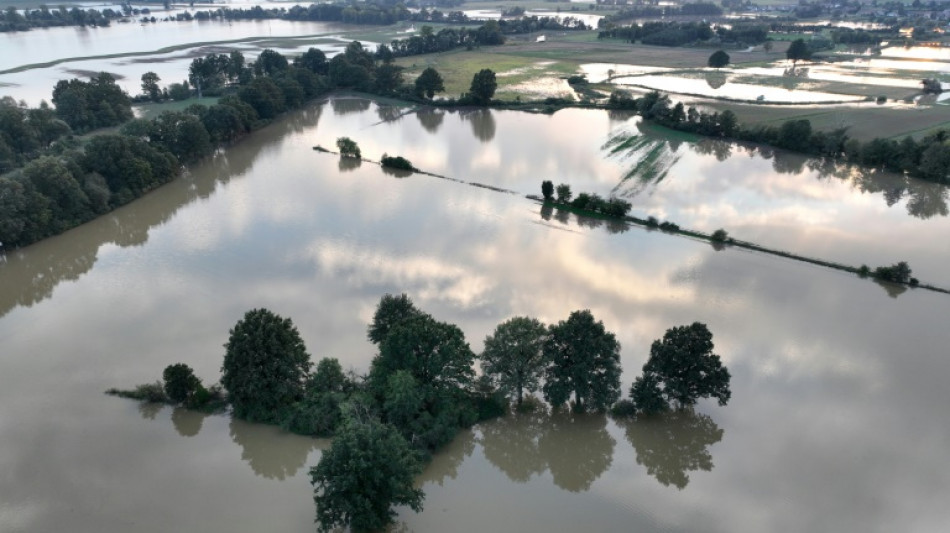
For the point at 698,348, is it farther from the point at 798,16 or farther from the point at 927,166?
the point at 798,16

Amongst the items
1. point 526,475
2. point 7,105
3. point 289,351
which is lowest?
point 526,475

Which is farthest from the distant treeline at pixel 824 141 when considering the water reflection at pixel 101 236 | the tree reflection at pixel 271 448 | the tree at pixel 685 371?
the tree reflection at pixel 271 448

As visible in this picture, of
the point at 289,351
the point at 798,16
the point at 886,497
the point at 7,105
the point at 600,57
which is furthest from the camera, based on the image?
the point at 798,16

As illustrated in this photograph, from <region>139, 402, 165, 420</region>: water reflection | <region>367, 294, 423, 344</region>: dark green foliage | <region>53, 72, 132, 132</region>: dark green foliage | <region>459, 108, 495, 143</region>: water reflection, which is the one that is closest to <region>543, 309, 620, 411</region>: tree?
<region>367, 294, 423, 344</region>: dark green foliage

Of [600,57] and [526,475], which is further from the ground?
[600,57]

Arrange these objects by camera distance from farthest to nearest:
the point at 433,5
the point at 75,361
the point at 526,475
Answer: the point at 433,5, the point at 75,361, the point at 526,475

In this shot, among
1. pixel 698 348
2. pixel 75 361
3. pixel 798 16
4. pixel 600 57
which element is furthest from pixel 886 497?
pixel 798 16

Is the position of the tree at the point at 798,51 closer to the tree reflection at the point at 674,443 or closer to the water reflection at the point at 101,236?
the water reflection at the point at 101,236

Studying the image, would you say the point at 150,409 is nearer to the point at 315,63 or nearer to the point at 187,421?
the point at 187,421

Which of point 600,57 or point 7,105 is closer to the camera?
point 7,105
